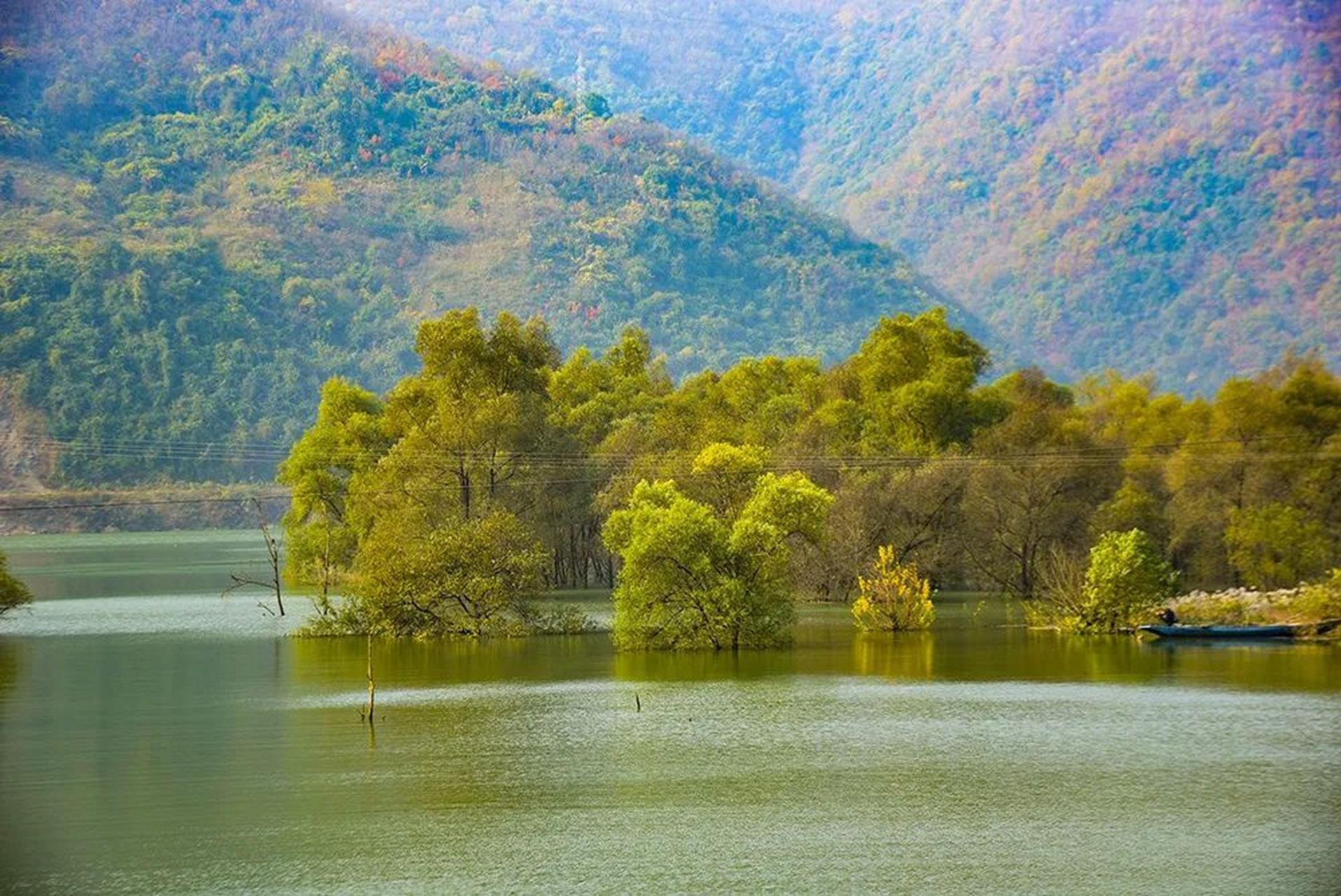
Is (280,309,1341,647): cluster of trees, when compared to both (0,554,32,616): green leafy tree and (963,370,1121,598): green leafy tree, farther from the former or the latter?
(0,554,32,616): green leafy tree

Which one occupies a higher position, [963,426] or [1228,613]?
[963,426]

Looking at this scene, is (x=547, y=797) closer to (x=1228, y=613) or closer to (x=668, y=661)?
(x=668, y=661)

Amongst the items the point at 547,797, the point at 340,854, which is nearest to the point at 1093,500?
the point at 547,797

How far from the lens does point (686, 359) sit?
17825cm

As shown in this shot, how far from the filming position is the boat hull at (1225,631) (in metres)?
48.8

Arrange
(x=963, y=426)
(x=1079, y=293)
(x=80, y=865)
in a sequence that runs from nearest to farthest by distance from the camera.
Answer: (x=80, y=865) < (x=963, y=426) < (x=1079, y=293)

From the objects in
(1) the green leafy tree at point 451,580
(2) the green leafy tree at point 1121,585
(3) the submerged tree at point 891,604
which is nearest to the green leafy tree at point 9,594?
(1) the green leafy tree at point 451,580

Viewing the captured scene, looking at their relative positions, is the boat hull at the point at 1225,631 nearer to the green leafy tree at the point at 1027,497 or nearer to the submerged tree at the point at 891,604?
the submerged tree at the point at 891,604

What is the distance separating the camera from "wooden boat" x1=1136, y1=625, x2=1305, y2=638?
48.8 metres

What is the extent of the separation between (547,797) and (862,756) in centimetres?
597

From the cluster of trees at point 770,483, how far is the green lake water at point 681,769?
2.85m

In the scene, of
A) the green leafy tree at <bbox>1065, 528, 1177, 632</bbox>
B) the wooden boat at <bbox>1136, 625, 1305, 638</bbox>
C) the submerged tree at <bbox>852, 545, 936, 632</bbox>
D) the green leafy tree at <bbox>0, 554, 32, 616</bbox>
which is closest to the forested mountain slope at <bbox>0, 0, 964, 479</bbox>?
the green leafy tree at <bbox>0, 554, 32, 616</bbox>

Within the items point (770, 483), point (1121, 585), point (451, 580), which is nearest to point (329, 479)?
point (451, 580)

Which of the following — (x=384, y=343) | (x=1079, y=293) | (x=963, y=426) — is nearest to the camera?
(x=963, y=426)
